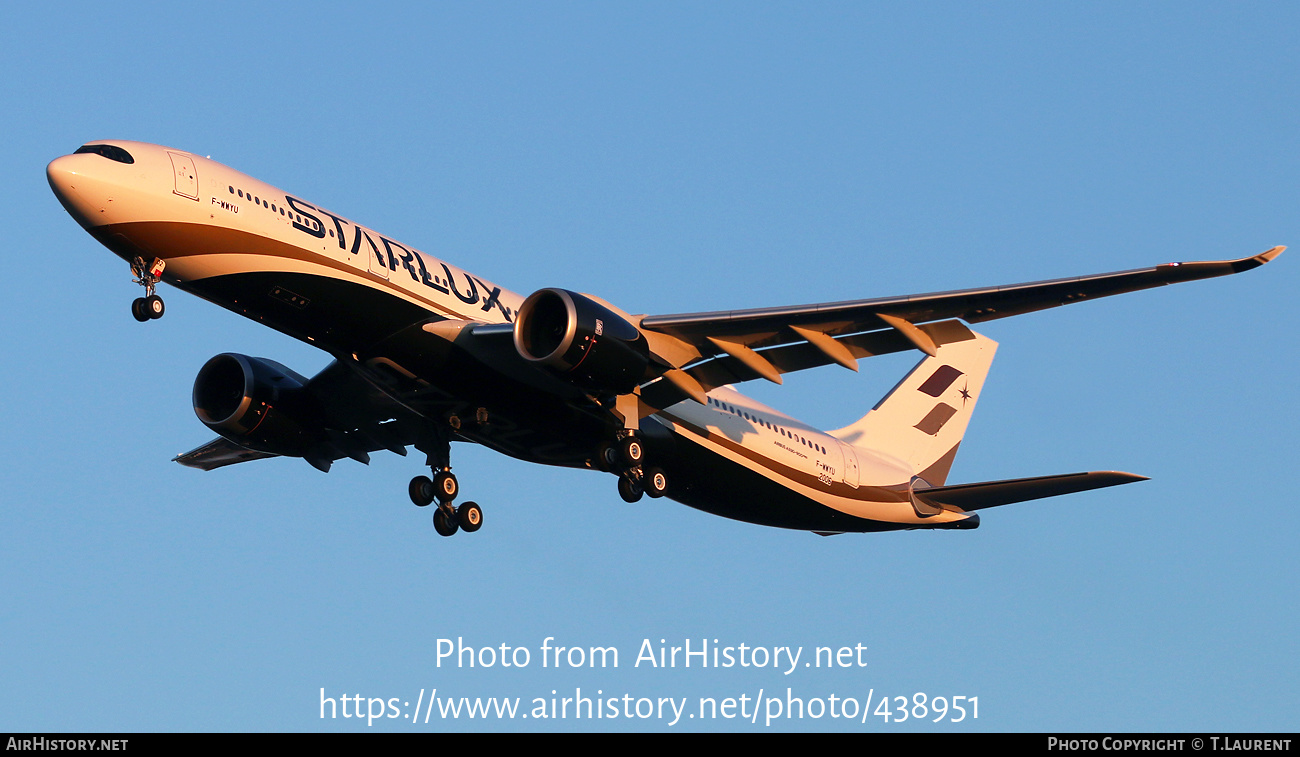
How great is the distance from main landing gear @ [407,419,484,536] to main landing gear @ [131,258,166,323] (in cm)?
838

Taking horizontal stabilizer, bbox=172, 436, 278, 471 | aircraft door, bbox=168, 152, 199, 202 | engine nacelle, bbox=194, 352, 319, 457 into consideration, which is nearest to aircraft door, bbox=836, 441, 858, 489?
engine nacelle, bbox=194, 352, 319, 457

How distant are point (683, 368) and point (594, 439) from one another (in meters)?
2.44

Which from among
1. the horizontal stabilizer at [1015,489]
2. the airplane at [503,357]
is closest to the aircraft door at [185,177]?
the airplane at [503,357]

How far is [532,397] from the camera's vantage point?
2853cm

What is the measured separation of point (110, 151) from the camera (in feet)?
82.8

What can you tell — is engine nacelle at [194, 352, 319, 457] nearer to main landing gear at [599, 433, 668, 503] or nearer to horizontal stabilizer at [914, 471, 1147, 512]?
main landing gear at [599, 433, 668, 503]

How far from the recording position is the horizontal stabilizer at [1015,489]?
28.6m

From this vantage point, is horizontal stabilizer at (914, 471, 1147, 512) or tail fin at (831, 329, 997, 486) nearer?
horizontal stabilizer at (914, 471, 1147, 512)

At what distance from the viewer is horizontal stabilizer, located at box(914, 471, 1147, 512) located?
93.8ft

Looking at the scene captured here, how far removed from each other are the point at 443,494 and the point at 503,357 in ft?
18.6

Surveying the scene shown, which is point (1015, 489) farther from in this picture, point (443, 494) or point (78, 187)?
point (78, 187)
